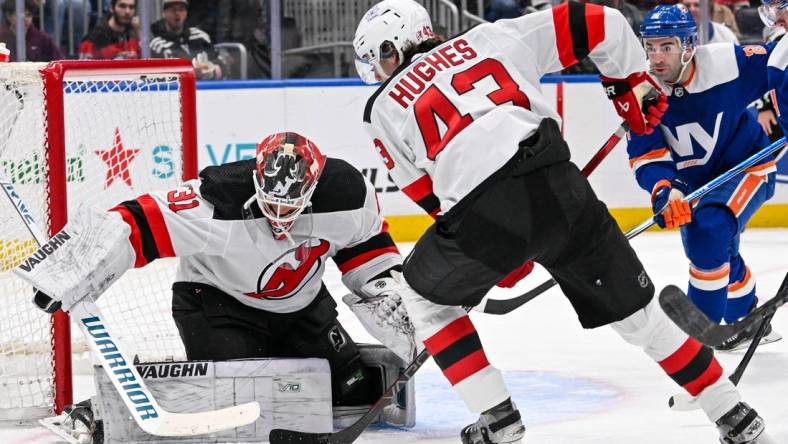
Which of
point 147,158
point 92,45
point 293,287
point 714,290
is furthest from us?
point 92,45

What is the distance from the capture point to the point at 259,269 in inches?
113

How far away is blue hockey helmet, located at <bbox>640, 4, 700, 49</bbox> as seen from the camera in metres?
3.53

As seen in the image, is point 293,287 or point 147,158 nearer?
point 293,287

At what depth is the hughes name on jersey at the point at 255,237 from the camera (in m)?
2.74

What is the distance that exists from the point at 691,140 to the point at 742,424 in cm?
131

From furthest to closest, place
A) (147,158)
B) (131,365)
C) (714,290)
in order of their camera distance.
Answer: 1. (147,158)
2. (714,290)
3. (131,365)

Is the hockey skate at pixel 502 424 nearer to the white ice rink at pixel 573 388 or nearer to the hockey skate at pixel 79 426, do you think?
the white ice rink at pixel 573 388

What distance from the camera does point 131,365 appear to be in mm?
2697

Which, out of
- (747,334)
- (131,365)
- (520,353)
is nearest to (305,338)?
(131,365)

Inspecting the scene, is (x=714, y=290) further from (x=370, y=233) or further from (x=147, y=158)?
(x=147, y=158)

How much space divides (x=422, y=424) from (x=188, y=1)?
323cm

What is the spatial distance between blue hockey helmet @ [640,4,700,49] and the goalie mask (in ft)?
3.93

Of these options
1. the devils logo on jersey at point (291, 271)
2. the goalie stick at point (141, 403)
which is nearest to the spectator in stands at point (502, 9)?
the devils logo on jersey at point (291, 271)

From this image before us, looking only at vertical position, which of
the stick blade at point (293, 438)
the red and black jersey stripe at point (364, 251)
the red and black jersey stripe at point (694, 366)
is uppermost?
the red and black jersey stripe at point (364, 251)
